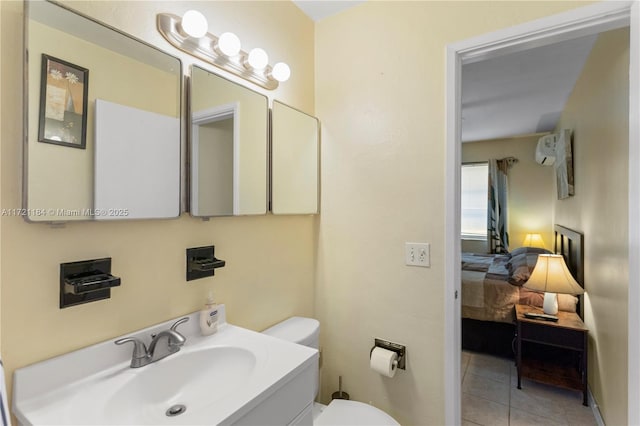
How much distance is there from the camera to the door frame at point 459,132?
93 centimetres

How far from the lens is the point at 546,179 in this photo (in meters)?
4.61

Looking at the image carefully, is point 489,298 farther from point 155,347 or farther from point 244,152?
point 155,347

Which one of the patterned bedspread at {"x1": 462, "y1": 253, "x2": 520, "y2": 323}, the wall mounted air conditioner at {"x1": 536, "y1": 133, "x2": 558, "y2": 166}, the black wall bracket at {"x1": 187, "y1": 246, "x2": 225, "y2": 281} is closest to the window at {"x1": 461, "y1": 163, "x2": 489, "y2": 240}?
the wall mounted air conditioner at {"x1": 536, "y1": 133, "x2": 558, "y2": 166}

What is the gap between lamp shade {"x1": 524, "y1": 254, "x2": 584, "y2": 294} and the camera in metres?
2.20

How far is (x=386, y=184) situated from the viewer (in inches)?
61.5

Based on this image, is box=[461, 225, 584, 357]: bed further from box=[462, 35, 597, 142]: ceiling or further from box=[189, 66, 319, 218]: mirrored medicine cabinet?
box=[189, 66, 319, 218]: mirrored medicine cabinet

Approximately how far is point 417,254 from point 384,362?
21.1 inches

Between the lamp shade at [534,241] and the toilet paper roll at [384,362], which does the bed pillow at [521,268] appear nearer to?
the lamp shade at [534,241]

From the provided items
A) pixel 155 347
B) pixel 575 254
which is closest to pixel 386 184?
pixel 155 347

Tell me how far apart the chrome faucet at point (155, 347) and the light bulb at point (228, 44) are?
103cm

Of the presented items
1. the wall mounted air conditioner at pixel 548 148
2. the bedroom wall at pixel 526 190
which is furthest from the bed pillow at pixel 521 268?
the bedroom wall at pixel 526 190

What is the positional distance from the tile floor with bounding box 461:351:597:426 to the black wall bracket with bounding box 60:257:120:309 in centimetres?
217

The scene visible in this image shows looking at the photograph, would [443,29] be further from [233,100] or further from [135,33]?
[135,33]

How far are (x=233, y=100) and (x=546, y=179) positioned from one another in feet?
16.4
